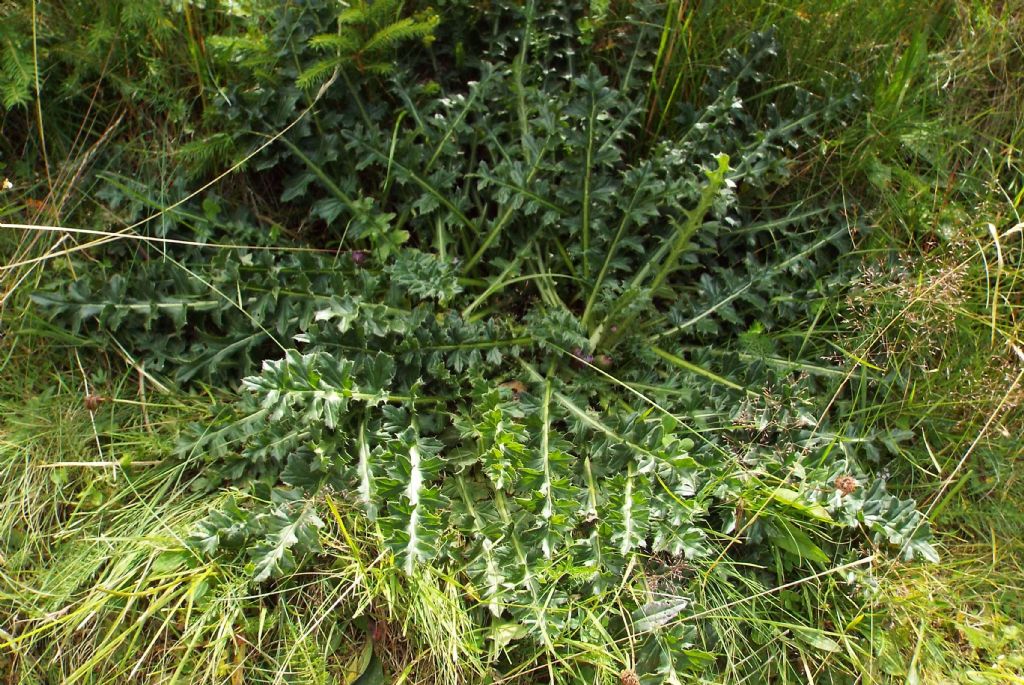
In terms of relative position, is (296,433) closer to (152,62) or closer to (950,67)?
(152,62)

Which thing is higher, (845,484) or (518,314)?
(518,314)

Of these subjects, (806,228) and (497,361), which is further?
(806,228)

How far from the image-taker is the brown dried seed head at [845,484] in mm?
2232

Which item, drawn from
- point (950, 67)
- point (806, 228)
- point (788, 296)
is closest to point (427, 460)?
point (788, 296)

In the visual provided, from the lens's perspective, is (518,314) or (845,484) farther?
(518,314)

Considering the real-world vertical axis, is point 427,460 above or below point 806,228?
below

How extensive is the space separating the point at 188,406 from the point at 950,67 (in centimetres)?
302

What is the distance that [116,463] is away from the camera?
2.43m

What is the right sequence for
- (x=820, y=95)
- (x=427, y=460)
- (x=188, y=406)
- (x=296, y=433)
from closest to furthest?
Answer: 1. (x=427, y=460)
2. (x=296, y=433)
3. (x=188, y=406)
4. (x=820, y=95)

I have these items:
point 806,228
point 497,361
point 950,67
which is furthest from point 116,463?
point 950,67

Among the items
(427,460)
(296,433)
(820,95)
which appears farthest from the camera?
(820,95)

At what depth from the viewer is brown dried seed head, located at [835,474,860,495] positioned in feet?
7.32

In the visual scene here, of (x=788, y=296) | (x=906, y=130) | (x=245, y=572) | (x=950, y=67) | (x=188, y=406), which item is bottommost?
(x=245, y=572)

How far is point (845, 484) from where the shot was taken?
7.34ft
